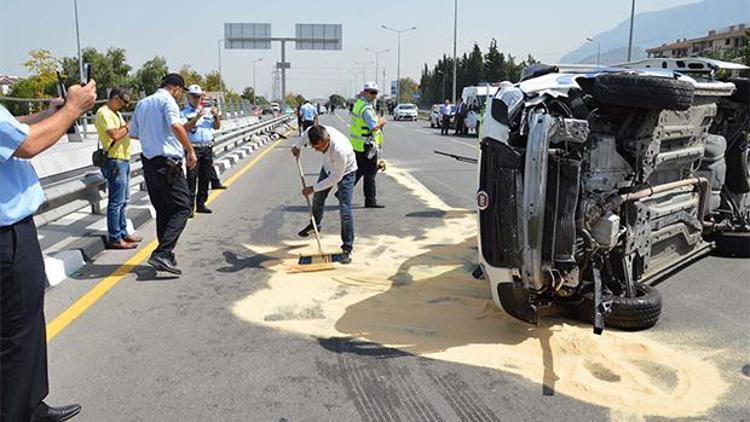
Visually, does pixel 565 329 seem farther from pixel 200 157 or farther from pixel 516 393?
pixel 200 157

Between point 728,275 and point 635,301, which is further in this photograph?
point 728,275

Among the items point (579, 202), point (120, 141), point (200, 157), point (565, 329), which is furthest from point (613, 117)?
point (200, 157)

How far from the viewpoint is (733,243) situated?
645 cm

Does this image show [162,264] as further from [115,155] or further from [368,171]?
[368,171]

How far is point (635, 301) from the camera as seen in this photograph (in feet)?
14.5

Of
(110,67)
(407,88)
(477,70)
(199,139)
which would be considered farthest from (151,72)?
(407,88)

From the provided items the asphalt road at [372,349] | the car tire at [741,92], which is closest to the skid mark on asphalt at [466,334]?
the asphalt road at [372,349]

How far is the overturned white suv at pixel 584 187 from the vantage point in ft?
13.2

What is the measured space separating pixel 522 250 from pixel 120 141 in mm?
4642

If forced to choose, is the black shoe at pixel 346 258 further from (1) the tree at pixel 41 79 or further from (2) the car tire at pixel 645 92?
(1) the tree at pixel 41 79

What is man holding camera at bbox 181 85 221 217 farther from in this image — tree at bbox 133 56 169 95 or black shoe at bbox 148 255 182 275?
tree at bbox 133 56 169 95

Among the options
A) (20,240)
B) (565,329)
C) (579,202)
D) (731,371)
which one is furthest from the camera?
(565,329)

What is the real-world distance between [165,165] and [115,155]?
3.68 ft

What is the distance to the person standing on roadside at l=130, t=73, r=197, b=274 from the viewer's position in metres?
5.93
